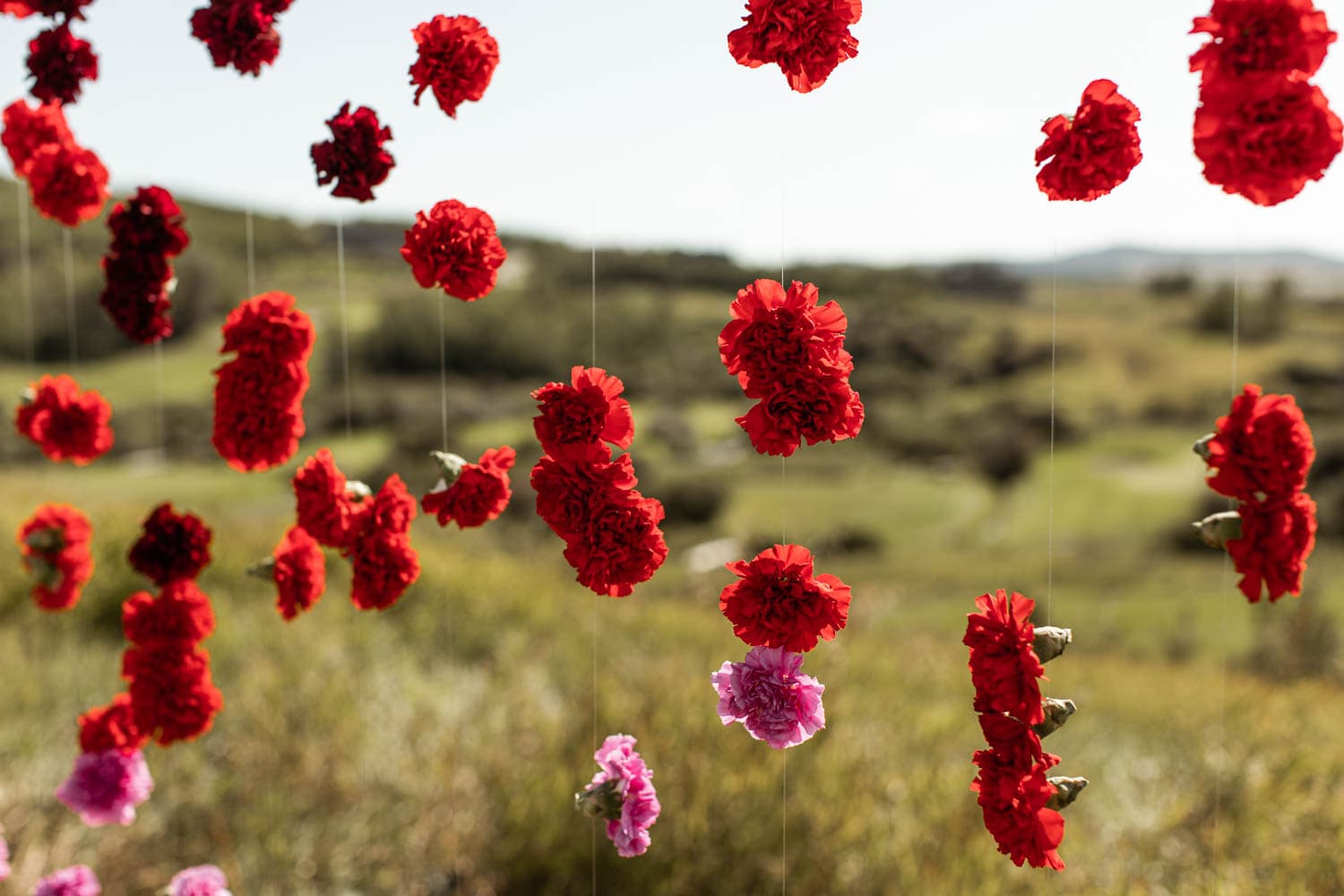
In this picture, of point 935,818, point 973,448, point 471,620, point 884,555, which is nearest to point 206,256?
point 884,555

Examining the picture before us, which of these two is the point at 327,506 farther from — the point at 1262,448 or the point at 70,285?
the point at 1262,448

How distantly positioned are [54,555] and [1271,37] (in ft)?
10.2

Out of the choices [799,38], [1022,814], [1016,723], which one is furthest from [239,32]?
[1022,814]

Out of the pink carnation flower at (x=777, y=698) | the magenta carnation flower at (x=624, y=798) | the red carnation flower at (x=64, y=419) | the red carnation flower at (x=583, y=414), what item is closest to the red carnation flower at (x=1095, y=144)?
the red carnation flower at (x=583, y=414)

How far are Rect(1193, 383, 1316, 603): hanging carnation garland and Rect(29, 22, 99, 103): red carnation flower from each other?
9.24ft

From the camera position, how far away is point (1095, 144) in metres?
1.68

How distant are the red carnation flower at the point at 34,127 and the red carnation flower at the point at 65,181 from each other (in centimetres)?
3

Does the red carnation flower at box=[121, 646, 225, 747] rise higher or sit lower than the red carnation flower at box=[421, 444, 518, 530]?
lower

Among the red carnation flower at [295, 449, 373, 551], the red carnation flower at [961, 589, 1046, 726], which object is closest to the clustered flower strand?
the red carnation flower at [961, 589, 1046, 726]

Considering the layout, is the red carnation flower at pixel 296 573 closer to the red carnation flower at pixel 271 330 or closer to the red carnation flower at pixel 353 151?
the red carnation flower at pixel 271 330

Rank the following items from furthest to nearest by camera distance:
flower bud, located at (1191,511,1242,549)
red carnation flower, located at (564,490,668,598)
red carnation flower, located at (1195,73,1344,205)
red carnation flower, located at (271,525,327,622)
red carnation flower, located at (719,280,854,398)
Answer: red carnation flower, located at (271,525,327,622) → red carnation flower, located at (564,490,668,598) → red carnation flower, located at (719,280,854,398) → flower bud, located at (1191,511,1242,549) → red carnation flower, located at (1195,73,1344,205)

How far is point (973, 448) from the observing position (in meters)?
53.3

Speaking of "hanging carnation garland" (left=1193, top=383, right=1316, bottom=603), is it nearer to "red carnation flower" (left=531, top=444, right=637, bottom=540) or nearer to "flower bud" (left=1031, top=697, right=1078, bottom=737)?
"flower bud" (left=1031, top=697, right=1078, bottom=737)

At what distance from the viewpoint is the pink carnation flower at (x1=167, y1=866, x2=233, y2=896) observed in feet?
7.89
